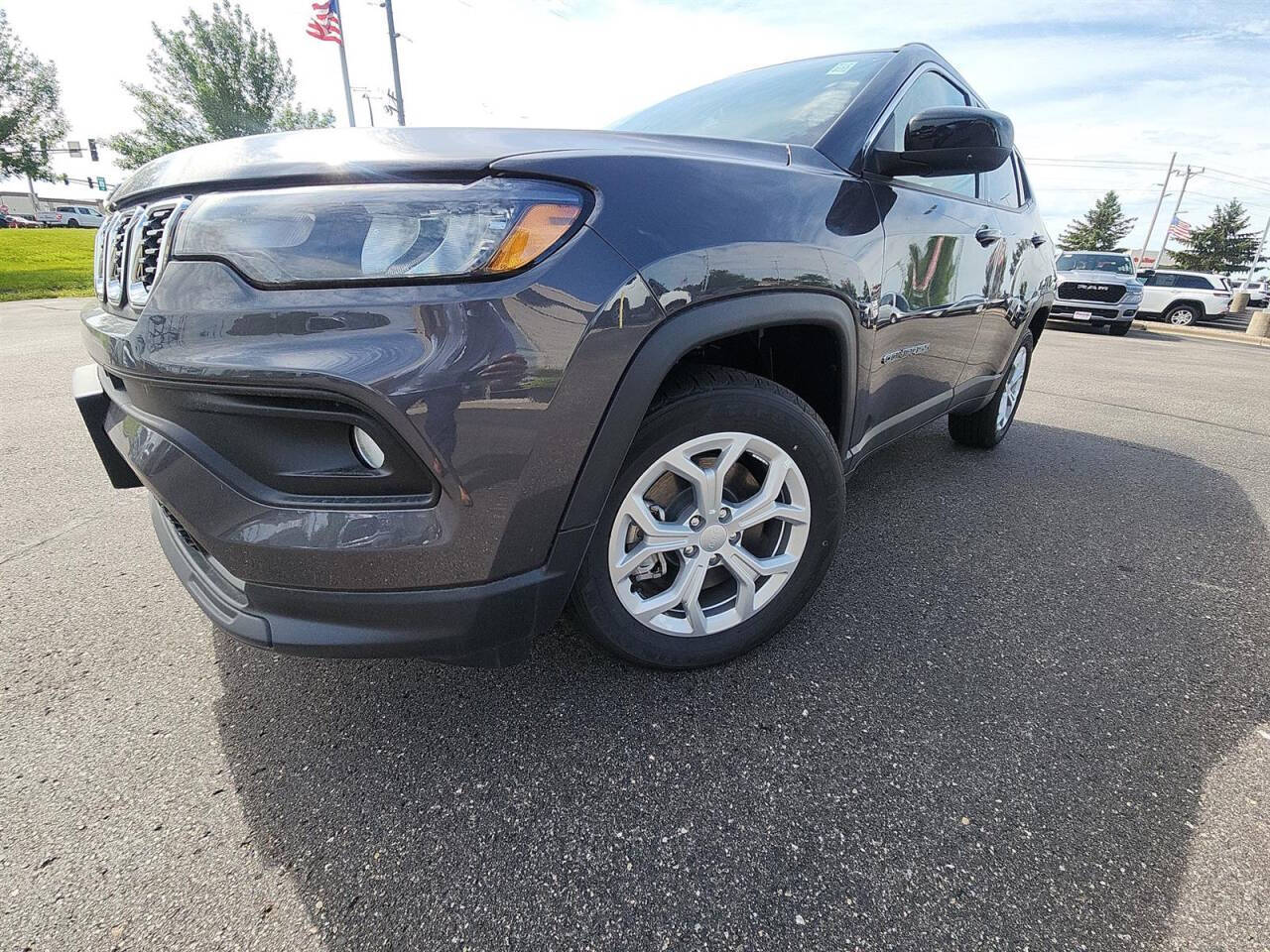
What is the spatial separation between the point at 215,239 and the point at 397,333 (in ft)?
1.32

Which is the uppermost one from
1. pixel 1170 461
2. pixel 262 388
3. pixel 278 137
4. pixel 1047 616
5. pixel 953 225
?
pixel 278 137

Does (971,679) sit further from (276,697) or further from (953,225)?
(276,697)

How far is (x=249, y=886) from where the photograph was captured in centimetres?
120

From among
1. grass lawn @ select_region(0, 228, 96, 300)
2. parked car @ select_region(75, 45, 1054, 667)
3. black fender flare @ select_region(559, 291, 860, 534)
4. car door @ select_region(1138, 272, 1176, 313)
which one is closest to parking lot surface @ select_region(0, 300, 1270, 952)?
parked car @ select_region(75, 45, 1054, 667)

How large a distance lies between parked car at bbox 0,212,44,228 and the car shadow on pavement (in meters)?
60.8

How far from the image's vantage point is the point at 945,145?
1.79 m

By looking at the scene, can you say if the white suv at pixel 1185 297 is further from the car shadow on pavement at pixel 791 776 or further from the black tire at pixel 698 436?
the black tire at pixel 698 436

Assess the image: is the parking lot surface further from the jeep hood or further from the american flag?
the american flag

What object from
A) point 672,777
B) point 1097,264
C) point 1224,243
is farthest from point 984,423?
point 1224,243

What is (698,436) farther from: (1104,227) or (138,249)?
(1104,227)

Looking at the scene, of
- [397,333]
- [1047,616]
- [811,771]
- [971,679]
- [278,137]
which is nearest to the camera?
[397,333]

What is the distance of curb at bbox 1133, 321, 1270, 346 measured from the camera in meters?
15.0

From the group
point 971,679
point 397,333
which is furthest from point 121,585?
point 971,679

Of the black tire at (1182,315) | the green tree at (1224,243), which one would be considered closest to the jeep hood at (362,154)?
the black tire at (1182,315)
